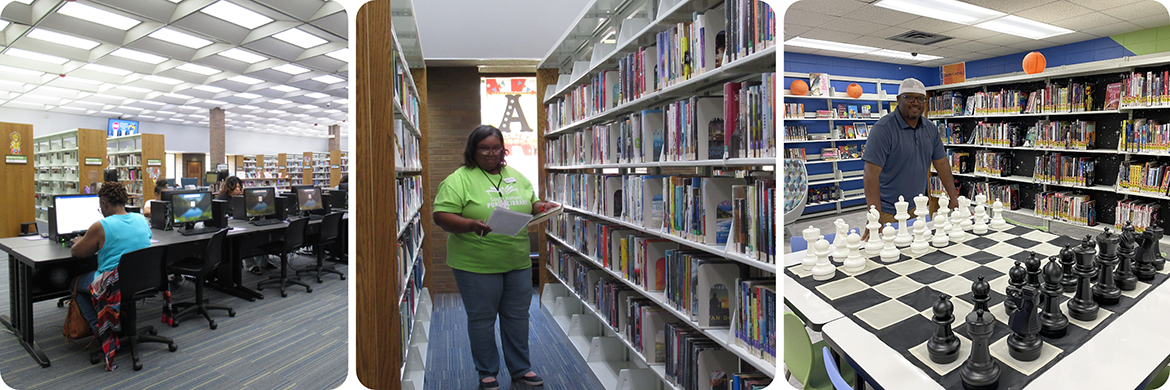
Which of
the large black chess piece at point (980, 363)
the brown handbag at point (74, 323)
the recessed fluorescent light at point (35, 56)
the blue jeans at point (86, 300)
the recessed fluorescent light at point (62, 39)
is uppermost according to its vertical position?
the recessed fluorescent light at point (35, 56)

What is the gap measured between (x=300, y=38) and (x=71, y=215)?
304cm

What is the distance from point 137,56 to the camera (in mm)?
6914

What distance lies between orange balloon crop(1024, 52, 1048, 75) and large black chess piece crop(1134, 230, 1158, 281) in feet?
5.68

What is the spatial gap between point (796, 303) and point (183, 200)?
547 cm

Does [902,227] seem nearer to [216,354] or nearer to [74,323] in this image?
[216,354]

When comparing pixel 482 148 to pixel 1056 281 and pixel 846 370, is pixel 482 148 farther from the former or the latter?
pixel 1056 281

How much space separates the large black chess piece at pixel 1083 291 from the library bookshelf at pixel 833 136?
547cm

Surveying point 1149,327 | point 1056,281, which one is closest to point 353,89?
point 1056,281

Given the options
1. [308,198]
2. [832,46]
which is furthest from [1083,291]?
[308,198]

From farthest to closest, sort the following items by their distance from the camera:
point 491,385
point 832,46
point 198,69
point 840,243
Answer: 1. point 198,69
2. point 832,46
3. point 491,385
4. point 840,243

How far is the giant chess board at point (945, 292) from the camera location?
3.91ft

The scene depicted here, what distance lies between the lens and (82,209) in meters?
3.99

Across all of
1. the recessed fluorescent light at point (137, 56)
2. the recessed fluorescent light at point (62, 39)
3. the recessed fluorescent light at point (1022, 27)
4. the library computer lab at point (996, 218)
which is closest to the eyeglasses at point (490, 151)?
the library computer lab at point (996, 218)

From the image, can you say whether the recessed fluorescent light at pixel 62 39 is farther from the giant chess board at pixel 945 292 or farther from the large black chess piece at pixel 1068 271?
the large black chess piece at pixel 1068 271
